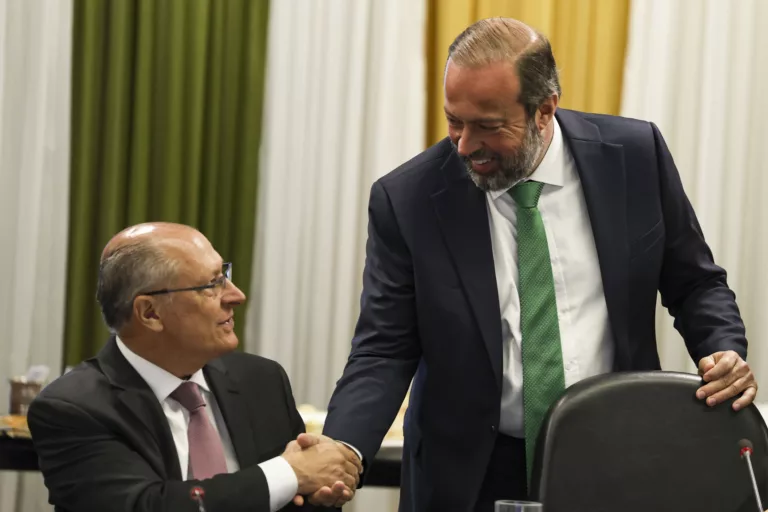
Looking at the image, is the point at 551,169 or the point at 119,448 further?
the point at 551,169

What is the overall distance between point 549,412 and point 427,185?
54 cm

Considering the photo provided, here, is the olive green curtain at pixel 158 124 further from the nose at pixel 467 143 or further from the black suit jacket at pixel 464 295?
the nose at pixel 467 143

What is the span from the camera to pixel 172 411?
238 centimetres

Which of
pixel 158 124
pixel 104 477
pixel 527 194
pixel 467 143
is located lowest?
pixel 104 477

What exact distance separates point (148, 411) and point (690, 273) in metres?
1.12

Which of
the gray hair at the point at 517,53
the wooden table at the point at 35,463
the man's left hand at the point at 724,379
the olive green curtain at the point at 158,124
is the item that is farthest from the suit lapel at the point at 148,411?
the olive green curtain at the point at 158,124

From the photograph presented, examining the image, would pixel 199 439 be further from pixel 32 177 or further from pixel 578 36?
pixel 578 36

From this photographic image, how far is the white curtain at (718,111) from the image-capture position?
4.53 metres

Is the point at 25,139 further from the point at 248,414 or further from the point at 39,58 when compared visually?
the point at 248,414

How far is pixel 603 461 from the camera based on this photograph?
2145 millimetres

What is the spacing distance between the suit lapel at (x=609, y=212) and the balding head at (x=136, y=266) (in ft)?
→ 2.69

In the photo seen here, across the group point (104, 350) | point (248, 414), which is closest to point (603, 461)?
point (248, 414)

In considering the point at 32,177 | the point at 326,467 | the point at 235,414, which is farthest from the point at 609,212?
the point at 32,177

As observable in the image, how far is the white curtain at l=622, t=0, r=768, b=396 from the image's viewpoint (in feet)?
A: 14.9
